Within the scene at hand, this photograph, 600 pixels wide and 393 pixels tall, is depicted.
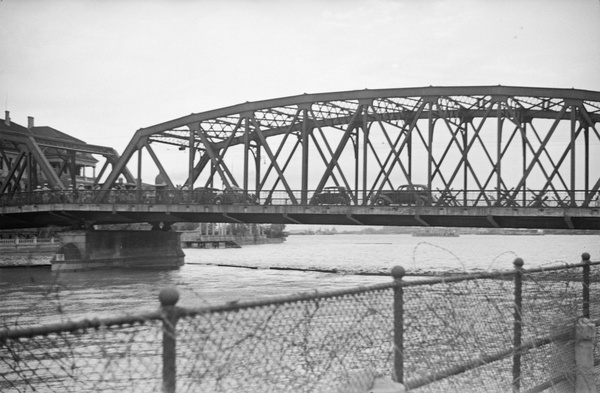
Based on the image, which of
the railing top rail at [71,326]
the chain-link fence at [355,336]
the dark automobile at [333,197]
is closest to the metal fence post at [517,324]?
the chain-link fence at [355,336]

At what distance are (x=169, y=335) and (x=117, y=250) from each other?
200 ft

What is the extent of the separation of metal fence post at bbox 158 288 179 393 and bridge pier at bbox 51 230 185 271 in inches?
2103

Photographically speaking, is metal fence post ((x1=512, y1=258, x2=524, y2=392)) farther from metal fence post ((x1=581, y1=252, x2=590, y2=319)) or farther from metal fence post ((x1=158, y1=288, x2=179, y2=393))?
metal fence post ((x1=158, y1=288, x2=179, y2=393))

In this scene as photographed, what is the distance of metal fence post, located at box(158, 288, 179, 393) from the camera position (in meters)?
4.06

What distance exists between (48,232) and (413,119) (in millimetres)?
62434

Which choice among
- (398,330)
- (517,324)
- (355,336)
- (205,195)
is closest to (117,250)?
(205,195)

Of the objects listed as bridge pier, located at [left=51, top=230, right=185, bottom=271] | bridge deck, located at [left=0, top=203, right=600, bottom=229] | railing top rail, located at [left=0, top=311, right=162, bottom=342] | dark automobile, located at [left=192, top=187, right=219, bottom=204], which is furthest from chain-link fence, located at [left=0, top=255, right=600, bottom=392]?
bridge pier, located at [left=51, top=230, right=185, bottom=271]

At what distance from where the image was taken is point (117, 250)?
62344 millimetres

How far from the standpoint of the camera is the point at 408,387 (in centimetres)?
609

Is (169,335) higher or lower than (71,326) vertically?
lower

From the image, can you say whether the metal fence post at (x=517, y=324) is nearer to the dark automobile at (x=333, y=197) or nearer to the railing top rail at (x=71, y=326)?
the railing top rail at (x=71, y=326)

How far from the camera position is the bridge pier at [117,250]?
58.7m

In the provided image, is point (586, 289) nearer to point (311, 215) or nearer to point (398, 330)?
point (398, 330)

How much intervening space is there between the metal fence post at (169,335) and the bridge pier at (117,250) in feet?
175
